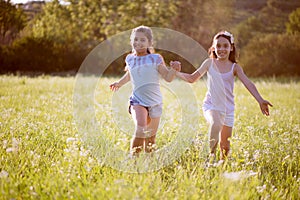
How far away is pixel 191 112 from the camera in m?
9.76

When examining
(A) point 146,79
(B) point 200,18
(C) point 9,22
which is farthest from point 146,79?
(B) point 200,18

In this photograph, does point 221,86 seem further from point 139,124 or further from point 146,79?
point 139,124

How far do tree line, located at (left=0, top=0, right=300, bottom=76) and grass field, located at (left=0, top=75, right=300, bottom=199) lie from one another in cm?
1704

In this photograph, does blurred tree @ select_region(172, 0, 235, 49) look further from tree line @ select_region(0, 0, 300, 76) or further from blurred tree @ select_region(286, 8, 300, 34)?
blurred tree @ select_region(286, 8, 300, 34)

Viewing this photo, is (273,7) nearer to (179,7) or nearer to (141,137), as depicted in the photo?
(179,7)

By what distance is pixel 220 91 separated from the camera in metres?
5.57

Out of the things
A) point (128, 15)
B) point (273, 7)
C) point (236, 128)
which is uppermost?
point (273, 7)

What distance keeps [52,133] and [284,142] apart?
3.44m

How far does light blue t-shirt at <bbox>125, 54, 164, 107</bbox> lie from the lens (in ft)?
17.8

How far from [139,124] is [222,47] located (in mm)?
1541

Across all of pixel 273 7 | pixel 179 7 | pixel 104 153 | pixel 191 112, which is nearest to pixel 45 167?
pixel 104 153

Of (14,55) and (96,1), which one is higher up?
(96,1)

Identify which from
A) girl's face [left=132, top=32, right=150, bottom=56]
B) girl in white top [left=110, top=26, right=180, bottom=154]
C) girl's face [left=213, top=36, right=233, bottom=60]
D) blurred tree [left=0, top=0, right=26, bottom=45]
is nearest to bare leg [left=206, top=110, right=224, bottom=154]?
girl in white top [left=110, top=26, right=180, bottom=154]

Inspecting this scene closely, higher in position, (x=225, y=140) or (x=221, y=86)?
(x=221, y=86)
